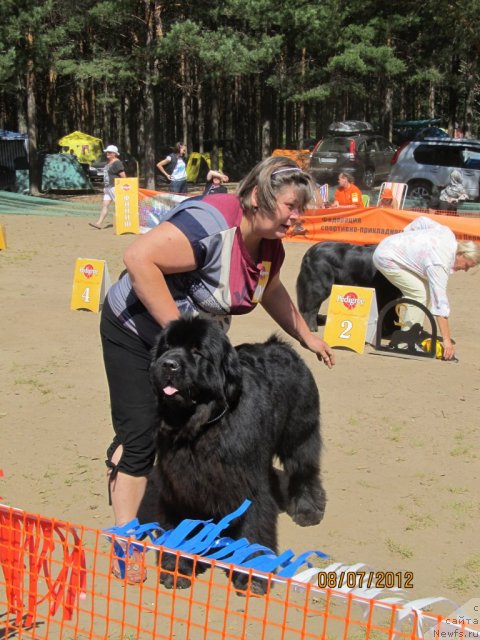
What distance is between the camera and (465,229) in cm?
1291

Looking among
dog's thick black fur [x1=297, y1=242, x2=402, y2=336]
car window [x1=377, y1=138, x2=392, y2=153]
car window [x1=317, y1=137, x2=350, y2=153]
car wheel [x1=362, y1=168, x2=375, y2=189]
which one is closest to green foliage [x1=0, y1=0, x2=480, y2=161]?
car window [x1=377, y1=138, x2=392, y2=153]

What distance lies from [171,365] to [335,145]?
23911mm

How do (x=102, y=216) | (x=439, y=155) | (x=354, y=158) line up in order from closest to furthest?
(x=102, y=216)
(x=439, y=155)
(x=354, y=158)

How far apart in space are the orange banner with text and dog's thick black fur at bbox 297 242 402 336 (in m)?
4.91

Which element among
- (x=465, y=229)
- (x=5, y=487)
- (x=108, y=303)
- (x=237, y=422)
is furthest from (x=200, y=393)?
(x=465, y=229)

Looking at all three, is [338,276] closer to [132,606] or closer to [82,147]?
[132,606]

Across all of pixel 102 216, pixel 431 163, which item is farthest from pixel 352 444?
pixel 431 163

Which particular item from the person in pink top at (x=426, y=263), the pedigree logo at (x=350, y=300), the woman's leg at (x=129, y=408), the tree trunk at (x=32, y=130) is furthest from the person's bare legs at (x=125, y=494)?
the tree trunk at (x=32, y=130)

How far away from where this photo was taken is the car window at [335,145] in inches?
1005

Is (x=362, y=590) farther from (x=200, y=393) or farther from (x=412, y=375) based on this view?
(x=412, y=375)

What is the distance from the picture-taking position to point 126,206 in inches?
605

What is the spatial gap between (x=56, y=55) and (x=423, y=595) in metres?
25.0

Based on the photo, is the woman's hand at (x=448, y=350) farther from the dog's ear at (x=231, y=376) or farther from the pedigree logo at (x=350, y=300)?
the dog's ear at (x=231, y=376)

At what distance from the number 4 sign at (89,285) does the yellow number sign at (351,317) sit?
9.21 ft
